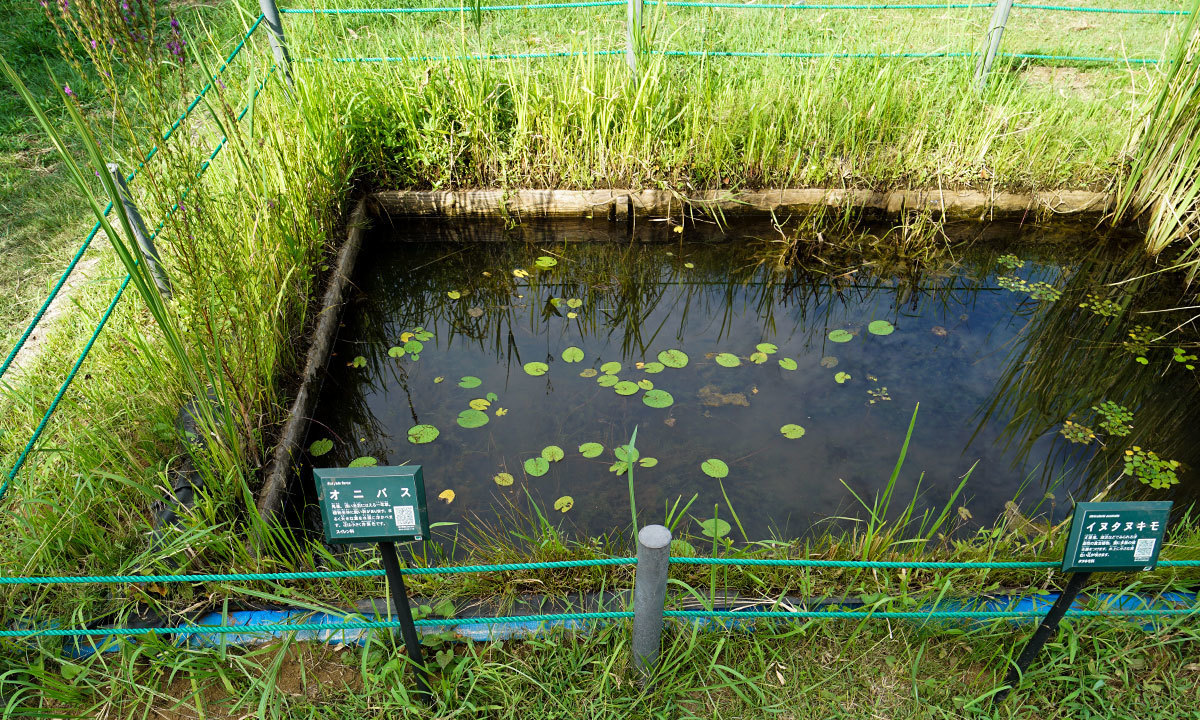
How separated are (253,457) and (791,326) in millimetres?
2233

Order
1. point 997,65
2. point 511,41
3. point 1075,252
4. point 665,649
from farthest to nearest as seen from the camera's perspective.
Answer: point 511,41 < point 997,65 < point 1075,252 < point 665,649

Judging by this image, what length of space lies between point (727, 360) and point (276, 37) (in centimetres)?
245

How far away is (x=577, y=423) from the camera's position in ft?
8.98

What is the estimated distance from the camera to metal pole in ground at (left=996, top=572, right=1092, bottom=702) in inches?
61.2

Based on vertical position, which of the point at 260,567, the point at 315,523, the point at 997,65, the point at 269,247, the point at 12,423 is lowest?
the point at 315,523

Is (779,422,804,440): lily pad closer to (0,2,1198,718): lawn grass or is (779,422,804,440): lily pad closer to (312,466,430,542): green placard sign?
(0,2,1198,718): lawn grass

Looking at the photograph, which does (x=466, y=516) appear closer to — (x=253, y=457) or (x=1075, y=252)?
(x=253, y=457)

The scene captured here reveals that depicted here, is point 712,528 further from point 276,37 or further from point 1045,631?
point 276,37

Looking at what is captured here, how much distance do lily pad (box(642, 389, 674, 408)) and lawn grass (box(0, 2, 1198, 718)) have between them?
0.68 meters

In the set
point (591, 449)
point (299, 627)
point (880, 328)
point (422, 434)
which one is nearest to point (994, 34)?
point (880, 328)

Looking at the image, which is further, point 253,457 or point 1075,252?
point 1075,252

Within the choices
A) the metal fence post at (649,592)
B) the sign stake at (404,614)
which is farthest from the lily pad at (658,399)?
the sign stake at (404,614)

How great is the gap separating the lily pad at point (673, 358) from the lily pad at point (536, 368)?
0.49 m

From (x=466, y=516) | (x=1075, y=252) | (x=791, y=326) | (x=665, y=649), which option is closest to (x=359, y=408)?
(x=466, y=516)
